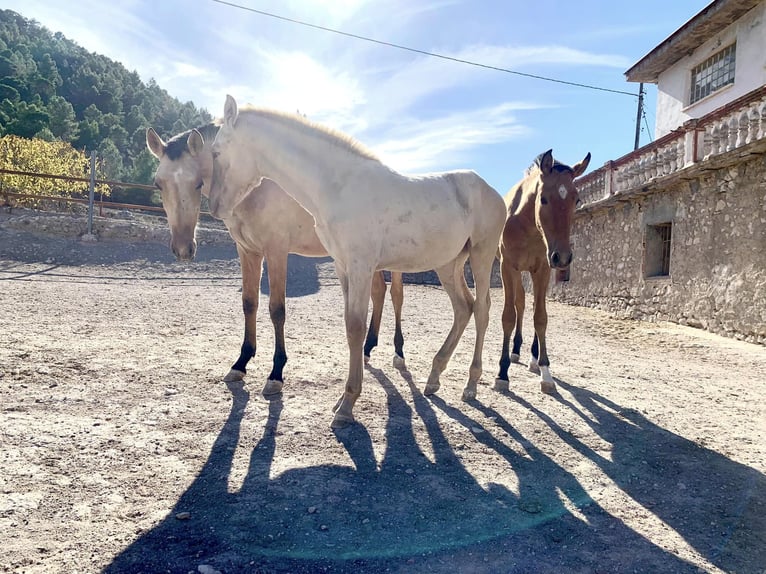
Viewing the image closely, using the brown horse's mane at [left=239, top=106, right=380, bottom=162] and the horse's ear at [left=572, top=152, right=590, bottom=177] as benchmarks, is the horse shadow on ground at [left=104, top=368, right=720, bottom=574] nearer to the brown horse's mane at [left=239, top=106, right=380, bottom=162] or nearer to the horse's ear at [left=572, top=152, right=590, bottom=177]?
the brown horse's mane at [left=239, top=106, right=380, bottom=162]

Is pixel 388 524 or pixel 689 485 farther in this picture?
pixel 689 485

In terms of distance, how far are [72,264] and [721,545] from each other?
13.8 metres

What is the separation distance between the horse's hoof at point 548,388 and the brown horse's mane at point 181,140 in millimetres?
3565

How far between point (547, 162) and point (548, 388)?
206 centimetres

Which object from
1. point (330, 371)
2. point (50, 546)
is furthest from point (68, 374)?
point (50, 546)

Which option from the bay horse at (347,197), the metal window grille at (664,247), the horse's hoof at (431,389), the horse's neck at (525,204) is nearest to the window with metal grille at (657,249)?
the metal window grille at (664,247)

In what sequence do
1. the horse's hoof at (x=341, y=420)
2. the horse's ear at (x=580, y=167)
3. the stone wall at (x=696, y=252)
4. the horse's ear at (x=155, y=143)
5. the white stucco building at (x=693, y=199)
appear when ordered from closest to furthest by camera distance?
the horse's hoof at (x=341, y=420), the horse's ear at (x=155, y=143), the horse's ear at (x=580, y=167), the stone wall at (x=696, y=252), the white stucco building at (x=693, y=199)

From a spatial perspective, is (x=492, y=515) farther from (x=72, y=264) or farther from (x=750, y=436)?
(x=72, y=264)

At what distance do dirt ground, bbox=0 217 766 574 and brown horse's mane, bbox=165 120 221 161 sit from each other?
5.90 ft

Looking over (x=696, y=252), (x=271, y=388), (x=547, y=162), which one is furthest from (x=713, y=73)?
(x=271, y=388)

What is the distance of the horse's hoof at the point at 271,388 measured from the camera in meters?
3.64

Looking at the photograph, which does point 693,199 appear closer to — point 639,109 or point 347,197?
point 347,197

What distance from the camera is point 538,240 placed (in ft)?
16.2

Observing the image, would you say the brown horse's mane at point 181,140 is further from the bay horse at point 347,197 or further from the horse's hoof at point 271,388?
the horse's hoof at point 271,388
